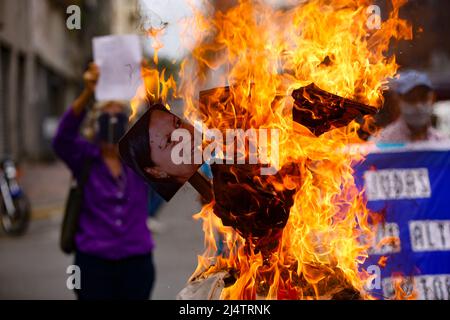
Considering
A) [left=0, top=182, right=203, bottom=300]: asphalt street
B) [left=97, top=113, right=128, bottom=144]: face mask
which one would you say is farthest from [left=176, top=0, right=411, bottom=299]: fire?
[left=0, top=182, right=203, bottom=300]: asphalt street

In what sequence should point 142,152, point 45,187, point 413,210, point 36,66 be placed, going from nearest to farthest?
1. point 142,152
2. point 413,210
3. point 45,187
4. point 36,66

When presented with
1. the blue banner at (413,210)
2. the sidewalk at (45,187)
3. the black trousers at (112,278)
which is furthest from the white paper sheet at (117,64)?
the sidewalk at (45,187)

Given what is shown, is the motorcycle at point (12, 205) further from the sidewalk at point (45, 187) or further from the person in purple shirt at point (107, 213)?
the person in purple shirt at point (107, 213)

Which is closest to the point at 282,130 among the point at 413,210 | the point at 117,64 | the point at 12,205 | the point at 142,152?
the point at 142,152

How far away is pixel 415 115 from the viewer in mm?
4559

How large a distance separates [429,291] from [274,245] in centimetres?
193

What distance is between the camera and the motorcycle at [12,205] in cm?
991

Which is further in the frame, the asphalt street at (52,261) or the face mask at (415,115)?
the asphalt street at (52,261)

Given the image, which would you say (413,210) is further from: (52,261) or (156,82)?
(52,261)

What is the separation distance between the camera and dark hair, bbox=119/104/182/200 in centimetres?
240

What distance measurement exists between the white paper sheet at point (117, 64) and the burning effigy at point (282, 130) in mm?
774

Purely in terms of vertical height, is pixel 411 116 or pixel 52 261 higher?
pixel 411 116

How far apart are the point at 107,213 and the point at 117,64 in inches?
38.2

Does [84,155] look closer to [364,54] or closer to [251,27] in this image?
[251,27]
